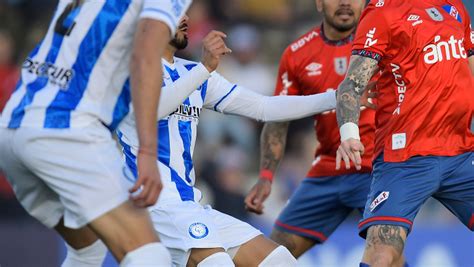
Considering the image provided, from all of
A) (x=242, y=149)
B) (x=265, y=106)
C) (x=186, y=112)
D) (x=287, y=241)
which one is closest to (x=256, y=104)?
(x=265, y=106)

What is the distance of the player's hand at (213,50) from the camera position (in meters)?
5.48

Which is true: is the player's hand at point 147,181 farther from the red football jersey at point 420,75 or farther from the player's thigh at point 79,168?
the red football jersey at point 420,75

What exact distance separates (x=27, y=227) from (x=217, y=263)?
4590 mm

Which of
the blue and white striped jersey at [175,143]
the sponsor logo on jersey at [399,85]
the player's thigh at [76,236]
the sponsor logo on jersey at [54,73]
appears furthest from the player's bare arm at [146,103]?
the sponsor logo on jersey at [399,85]

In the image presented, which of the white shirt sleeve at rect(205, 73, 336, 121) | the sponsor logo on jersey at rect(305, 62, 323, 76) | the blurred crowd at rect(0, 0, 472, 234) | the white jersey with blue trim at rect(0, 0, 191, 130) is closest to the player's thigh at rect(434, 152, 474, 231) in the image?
the white shirt sleeve at rect(205, 73, 336, 121)

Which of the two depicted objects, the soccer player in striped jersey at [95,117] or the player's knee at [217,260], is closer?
the soccer player in striped jersey at [95,117]

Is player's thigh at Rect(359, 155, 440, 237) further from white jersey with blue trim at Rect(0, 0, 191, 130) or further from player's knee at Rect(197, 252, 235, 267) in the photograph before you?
white jersey with blue trim at Rect(0, 0, 191, 130)

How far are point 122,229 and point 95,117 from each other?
53 cm

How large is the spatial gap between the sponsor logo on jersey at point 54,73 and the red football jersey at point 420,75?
6.62ft

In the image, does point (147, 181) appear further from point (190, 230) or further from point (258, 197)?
point (258, 197)

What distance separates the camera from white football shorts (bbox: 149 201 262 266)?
17.8 feet

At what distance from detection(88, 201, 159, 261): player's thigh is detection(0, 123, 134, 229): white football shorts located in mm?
29

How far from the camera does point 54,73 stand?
4.30 meters

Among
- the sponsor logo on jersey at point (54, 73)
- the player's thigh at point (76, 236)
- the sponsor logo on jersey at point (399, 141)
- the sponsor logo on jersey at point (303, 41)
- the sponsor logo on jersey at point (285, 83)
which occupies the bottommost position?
the player's thigh at point (76, 236)
